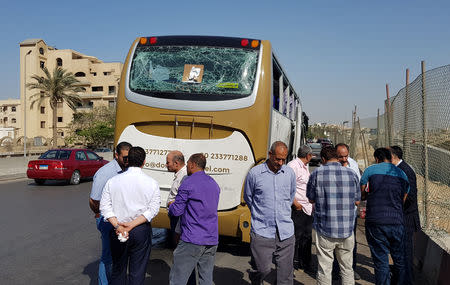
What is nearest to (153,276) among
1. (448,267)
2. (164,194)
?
(164,194)

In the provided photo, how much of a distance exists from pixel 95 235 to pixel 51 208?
3.54m

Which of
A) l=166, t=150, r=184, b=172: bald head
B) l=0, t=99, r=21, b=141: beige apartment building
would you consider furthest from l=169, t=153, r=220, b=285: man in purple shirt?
l=0, t=99, r=21, b=141: beige apartment building

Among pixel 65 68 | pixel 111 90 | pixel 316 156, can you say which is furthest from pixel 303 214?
pixel 65 68

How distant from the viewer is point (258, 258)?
4.07 meters

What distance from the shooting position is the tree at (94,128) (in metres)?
46.5

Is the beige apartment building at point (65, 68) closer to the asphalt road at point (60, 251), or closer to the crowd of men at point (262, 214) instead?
the asphalt road at point (60, 251)

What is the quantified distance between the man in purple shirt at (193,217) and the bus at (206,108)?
6.82 ft

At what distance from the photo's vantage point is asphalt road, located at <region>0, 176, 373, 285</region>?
5.31 meters

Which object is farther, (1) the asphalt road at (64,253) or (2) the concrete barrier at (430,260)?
(1) the asphalt road at (64,253)

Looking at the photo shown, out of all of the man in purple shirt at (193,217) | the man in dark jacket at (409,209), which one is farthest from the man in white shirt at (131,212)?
the man in dark jacket at (409,209)

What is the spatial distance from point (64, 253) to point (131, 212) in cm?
337

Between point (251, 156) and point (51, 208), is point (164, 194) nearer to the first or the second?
point (251, 156)

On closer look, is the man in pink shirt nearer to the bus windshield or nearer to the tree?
the bus windshield

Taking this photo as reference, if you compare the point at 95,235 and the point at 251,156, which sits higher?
the point at 251,156
